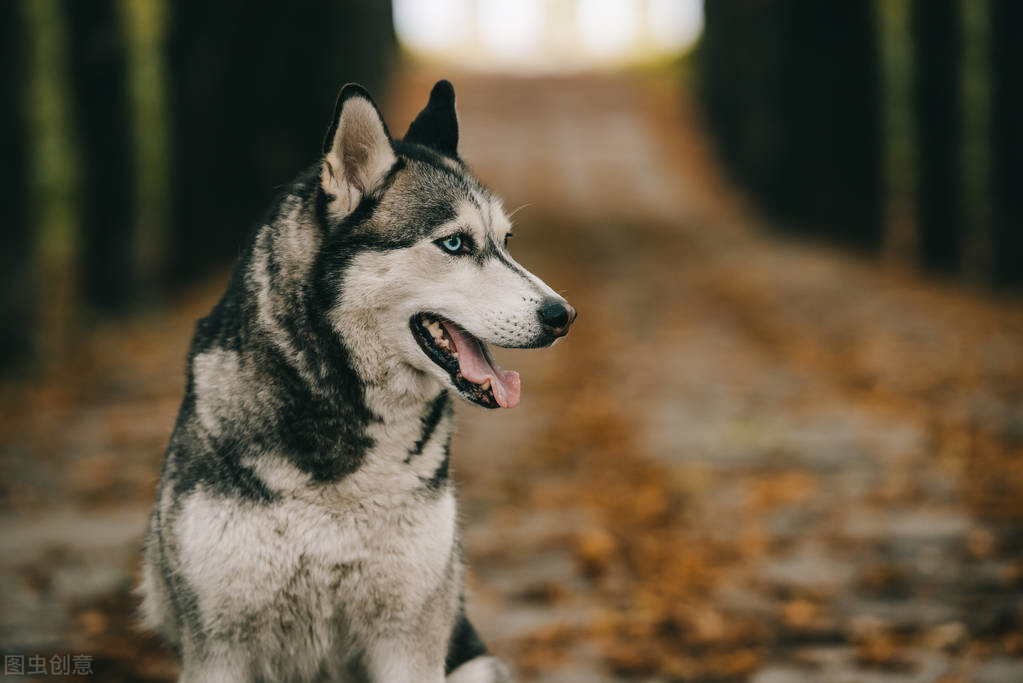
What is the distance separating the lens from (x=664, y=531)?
18.6 ft

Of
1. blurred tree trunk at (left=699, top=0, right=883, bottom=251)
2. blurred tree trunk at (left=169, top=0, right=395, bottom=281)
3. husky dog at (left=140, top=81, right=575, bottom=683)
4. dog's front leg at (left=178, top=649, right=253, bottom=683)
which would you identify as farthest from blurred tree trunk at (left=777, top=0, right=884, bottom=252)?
dog's front leg at (left=178, top=649, right=253, bottom=683)

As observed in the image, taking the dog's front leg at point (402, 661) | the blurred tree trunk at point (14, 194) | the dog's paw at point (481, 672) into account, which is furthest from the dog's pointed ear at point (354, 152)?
the blurred tree trunk at point (14, 194)

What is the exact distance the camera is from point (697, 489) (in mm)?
6355

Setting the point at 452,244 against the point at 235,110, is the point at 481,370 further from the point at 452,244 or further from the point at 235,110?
the point at 235,110

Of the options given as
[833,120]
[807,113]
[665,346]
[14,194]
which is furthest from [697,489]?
[807,113]

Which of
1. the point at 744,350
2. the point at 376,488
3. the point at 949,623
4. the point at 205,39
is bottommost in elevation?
the point at 744,350

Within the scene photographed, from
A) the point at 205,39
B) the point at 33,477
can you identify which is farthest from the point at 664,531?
the point at 205,39

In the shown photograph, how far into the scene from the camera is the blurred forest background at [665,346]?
4.53 m

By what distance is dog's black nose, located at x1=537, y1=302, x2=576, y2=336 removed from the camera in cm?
279

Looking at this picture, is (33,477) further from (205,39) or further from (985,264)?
(985,264)

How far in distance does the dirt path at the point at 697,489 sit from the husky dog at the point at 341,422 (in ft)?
4.83

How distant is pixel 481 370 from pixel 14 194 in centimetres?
771

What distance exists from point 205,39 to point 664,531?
11394 millimetres

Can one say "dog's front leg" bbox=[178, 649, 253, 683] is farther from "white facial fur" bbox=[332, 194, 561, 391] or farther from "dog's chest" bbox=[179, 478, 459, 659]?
"white facial fur" bbox=[332, 194, 561, 391]
